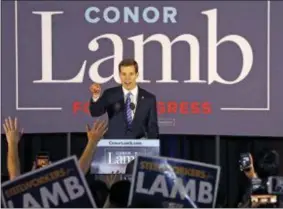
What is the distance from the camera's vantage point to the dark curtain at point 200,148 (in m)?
6.03

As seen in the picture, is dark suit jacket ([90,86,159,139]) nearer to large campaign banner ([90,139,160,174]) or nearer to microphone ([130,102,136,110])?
microphone ([130,102,136,110])

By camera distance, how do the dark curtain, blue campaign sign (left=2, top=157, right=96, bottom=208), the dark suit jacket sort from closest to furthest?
1. blue campaign sign (left=2, top=157, right=96, bottom=208)
2. the dark suit jacket
3. the dark curtain

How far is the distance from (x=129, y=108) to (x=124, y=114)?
7 cm

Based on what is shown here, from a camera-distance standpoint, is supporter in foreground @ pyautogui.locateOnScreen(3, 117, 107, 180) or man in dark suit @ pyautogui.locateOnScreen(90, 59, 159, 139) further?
man in dark suit @ pyautogui.locateOnScreen(90, 59, 159, 139)

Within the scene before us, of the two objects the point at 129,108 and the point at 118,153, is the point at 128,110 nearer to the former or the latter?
the point at 129,108

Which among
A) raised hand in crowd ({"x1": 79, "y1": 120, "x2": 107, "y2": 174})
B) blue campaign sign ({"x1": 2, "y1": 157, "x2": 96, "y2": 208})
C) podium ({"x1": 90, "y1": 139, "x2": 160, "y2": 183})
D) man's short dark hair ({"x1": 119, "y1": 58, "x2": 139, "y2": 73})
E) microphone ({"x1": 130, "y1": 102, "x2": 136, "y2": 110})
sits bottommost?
podium ({"x1": 90, "y1": 139, "x2": 160, "y2": 183})

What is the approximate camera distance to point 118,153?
18.7 ft

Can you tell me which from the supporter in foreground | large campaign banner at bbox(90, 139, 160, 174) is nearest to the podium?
large campaign banner at bbox(90, 139, 160, 174)

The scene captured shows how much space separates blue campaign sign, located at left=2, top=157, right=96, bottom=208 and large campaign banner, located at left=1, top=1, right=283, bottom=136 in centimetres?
365

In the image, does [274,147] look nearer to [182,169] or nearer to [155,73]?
[155,73]

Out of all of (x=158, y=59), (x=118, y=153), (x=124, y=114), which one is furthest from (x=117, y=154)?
(x=158, y=59)

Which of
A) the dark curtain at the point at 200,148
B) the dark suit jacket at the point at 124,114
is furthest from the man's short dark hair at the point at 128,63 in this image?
the dark curtain at the point at 200,148

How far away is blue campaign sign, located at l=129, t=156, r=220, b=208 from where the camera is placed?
2338 mm

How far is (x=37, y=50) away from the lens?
6.03 m
